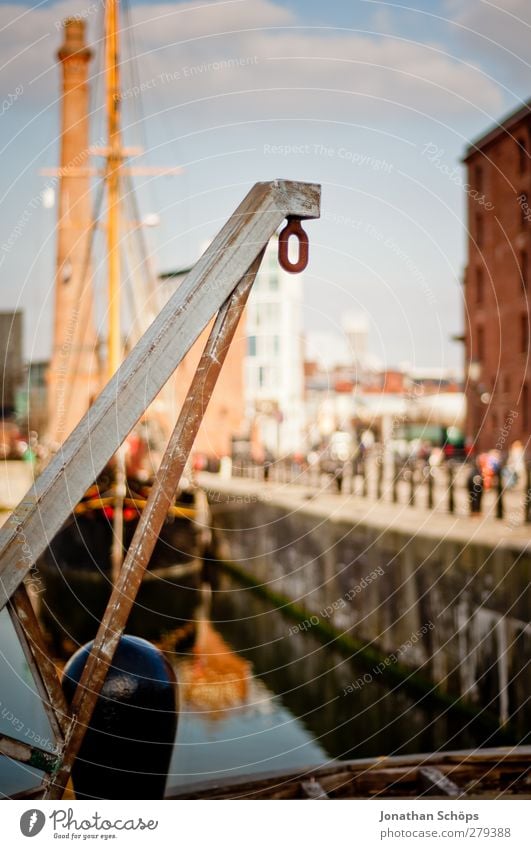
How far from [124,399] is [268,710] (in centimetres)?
972

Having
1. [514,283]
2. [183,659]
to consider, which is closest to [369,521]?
[183,659]

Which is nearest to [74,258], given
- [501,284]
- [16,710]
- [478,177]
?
[478,177]

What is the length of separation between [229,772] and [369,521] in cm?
547

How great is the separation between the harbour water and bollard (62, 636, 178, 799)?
4.00m

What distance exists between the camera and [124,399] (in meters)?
2.99

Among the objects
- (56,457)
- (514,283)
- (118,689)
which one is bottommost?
(118,689)

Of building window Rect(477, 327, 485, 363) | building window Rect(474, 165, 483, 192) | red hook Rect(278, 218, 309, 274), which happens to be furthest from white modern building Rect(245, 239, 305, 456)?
red hook Rect(278, 218, 309, 274)

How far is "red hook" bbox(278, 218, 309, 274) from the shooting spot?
3.21 m

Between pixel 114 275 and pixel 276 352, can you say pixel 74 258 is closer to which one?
pixel 114 275

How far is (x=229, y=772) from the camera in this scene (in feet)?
31.2

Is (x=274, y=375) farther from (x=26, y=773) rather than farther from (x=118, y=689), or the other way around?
(x=118, y=689)

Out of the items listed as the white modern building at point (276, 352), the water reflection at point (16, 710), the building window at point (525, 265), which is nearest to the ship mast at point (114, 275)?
the water reflection at point (16, 710)

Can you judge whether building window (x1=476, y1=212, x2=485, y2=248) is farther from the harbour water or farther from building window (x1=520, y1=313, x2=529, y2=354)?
the harbour water

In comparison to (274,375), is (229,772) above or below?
below
